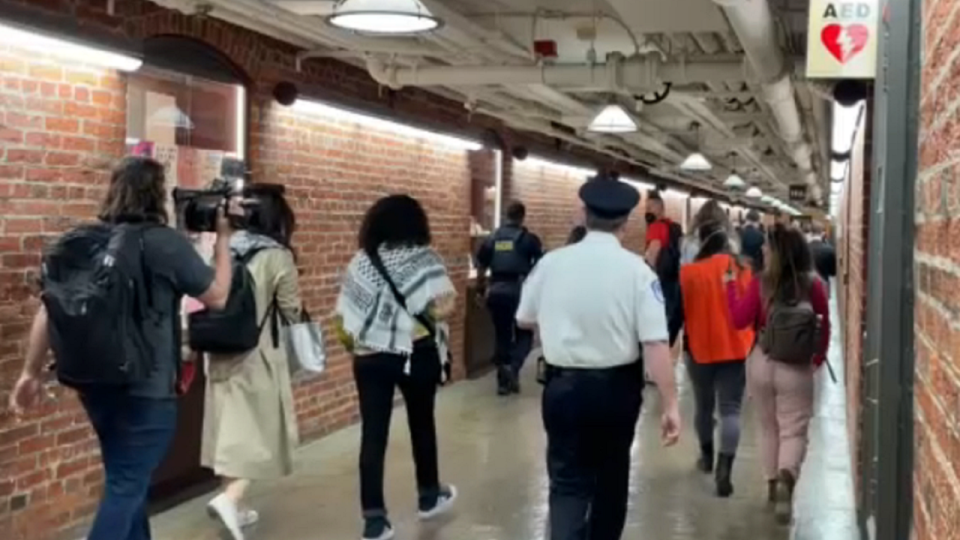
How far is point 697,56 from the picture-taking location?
24.4ft

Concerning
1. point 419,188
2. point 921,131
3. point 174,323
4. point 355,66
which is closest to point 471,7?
point 355,66

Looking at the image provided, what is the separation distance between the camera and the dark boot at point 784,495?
579cm

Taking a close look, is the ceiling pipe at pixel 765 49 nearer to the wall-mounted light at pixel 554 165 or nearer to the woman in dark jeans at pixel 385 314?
the woman in dark jeans at pixel 385 314

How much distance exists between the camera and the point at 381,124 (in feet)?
29.0

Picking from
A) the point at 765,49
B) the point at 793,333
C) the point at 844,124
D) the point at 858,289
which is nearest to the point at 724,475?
the point at 793,333

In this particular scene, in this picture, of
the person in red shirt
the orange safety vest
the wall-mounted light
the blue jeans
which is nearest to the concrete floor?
the orange safety vest

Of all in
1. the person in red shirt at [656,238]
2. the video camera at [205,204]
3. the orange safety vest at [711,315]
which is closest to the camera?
the video camera at [205,204]

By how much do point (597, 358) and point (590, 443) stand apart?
1.08ft

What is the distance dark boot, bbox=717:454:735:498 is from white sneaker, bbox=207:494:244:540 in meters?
2.71

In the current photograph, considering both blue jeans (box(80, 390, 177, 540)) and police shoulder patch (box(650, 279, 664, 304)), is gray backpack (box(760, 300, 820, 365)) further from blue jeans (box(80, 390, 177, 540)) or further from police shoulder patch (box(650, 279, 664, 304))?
blue jeans (box(80, 390, 177, 540))

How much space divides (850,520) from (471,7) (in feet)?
12.4

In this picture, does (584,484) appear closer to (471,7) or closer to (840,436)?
(471,7)

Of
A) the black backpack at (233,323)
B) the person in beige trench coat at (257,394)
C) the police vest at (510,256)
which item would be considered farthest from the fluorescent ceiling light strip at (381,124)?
the black backpack at (233,323)

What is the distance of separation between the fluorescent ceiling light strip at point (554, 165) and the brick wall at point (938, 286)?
35.0 feet
